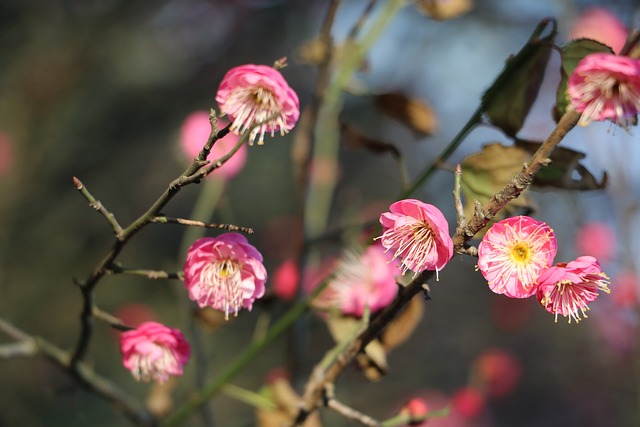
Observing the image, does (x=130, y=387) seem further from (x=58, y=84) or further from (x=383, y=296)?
(x=383, y=296)

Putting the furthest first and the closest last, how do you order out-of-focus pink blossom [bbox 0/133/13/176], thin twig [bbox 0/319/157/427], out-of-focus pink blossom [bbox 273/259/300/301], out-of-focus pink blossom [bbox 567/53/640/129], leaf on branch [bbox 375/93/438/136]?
out-of-focus pink blossom [bbox 0/133/13/176] < out-of-focus pink blossom [bbox 273/259/300/301] < leaf on branch [bbox 375/93/438/136] < thin twig [bbox 0/319/157/427] < out-of-focus pink blossom [bbox 567/53/640/129]

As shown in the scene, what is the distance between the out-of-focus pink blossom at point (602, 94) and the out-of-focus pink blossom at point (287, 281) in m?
0.72

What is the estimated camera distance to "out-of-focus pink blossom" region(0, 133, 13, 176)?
8.61 feet

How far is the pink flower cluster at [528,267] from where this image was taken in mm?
613

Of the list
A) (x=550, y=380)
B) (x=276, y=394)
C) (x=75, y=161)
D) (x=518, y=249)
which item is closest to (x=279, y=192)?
(x=75, y=161)

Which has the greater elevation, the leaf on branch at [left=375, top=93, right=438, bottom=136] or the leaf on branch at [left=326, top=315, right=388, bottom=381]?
the leaf on branch at [left=375, top=93, right=438, bottom=136]

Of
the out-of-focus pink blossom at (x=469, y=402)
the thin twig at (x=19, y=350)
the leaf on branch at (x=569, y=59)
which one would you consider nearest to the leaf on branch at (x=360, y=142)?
the leaf on branch at (x=569, y=59)

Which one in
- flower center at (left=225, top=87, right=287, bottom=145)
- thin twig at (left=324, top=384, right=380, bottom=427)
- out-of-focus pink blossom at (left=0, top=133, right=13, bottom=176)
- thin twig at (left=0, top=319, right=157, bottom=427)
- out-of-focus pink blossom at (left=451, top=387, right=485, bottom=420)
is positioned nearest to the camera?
flower center at (left=225, top=87, right=287, bottom=145)

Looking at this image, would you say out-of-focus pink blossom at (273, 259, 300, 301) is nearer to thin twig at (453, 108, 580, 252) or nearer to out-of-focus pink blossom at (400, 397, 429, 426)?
out-of-focus pink blossom at (400, 397, 429, 426)

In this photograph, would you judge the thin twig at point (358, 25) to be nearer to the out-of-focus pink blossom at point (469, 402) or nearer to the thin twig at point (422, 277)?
the thin twig at point (422, 277)

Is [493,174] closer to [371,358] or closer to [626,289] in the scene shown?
[371,358]

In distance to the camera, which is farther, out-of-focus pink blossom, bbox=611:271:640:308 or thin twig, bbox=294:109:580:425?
out-of-focus pink blossom, bbox=611:271:640:308

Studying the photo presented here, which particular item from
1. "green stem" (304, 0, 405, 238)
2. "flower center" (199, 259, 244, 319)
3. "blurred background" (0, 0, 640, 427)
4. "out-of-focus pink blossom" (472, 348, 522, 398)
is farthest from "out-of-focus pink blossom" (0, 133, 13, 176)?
"flower center" (199, 259, 244, 319)

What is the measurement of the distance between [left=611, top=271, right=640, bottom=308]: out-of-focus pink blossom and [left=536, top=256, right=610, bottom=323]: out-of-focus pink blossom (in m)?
1.15
